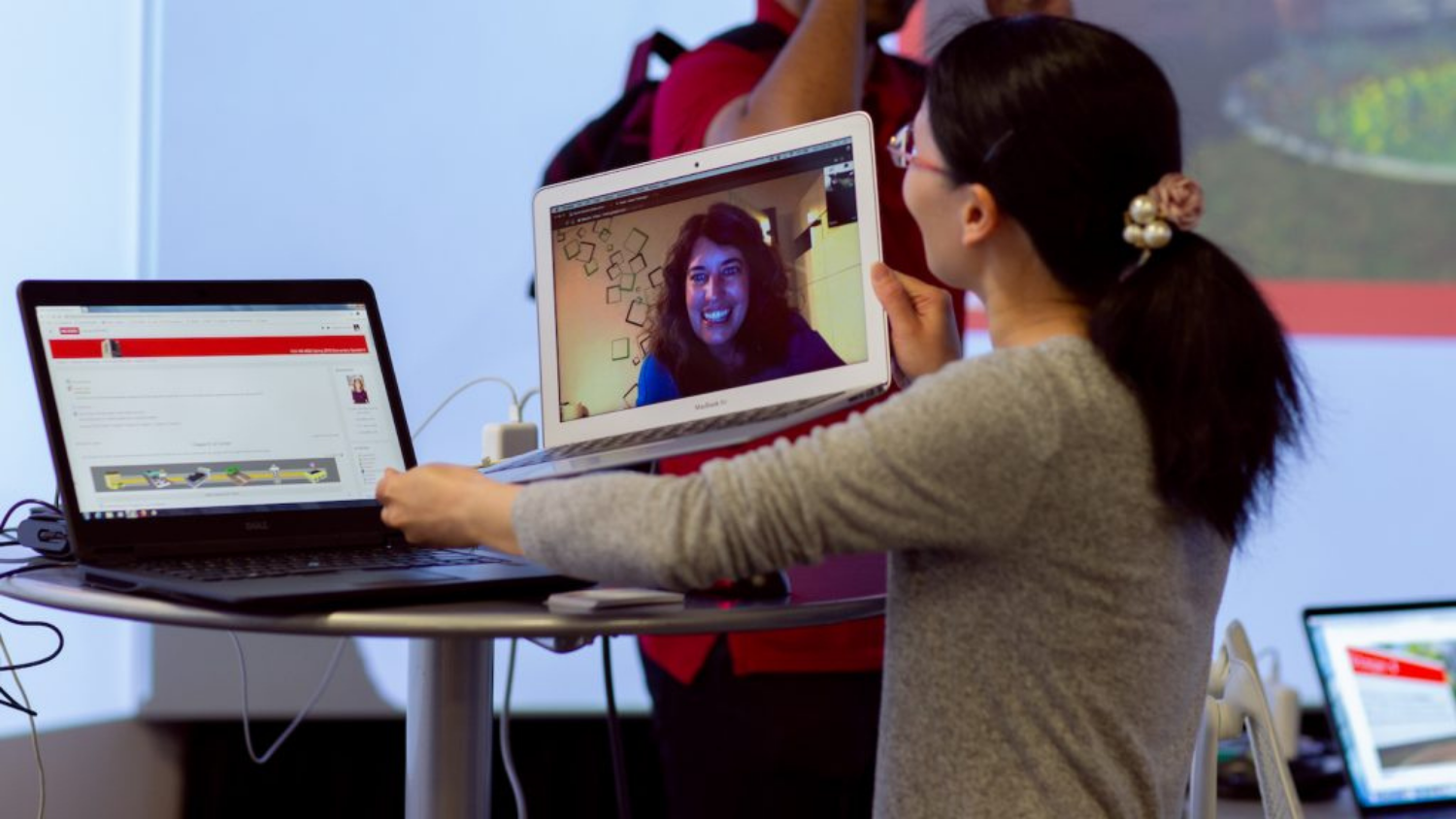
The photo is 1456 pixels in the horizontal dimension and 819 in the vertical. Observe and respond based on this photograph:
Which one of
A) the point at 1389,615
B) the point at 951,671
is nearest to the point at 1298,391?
the point at 951,671

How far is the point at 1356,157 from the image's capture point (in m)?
2.55

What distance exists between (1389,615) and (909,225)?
987 mm

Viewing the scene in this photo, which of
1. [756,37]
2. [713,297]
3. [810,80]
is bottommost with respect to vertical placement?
[713,297]

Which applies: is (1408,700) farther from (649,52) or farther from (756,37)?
(649,52)

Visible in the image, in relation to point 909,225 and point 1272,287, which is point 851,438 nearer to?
point 909,225

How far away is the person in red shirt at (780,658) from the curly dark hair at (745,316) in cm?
16

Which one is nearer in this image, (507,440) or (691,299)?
(691,299)

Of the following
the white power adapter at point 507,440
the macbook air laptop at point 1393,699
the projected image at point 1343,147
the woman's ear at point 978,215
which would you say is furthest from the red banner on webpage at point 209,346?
the projected image at point 1343,147

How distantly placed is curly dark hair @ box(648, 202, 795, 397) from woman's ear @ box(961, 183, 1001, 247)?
0.32m

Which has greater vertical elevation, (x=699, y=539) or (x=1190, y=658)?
(x=699, y=539)

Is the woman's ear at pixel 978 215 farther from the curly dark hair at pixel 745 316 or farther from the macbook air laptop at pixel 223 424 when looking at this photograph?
the macbook air laptop at pixel 223 424

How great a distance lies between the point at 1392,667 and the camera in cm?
210

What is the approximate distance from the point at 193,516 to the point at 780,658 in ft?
1.98

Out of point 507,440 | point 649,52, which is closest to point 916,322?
point 507,440
